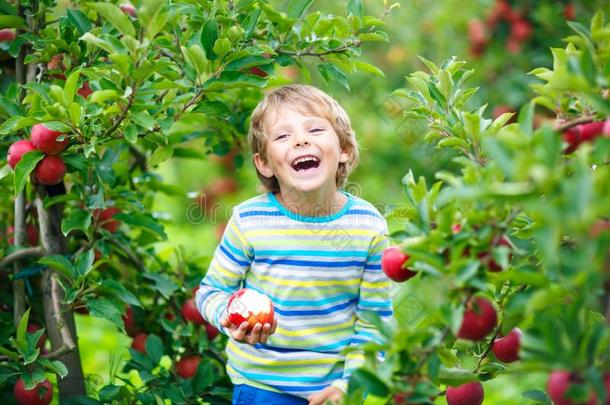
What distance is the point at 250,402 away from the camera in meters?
1.75

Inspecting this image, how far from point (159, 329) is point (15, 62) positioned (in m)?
0.80

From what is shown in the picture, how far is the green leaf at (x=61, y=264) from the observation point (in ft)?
6.08

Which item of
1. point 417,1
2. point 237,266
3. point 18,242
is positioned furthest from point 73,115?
point 417,1

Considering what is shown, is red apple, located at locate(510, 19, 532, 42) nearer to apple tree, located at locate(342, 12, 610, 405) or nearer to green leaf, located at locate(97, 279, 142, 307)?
apple tree, located at locate(342, 12, 610, 405)

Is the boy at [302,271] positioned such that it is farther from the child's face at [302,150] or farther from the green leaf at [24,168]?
the green leaf at [24,168]

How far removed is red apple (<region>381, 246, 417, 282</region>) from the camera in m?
1.39

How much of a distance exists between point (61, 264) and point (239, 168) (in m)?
0.66

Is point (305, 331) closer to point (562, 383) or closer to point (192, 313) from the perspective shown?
point (192, 313)

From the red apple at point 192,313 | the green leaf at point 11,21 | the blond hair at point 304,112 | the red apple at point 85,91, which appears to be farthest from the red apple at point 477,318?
the green leaf at point 11,21

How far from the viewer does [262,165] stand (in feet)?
6.14

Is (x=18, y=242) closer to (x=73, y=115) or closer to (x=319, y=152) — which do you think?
(x=73, y=115)

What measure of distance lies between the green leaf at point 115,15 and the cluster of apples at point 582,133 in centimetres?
80

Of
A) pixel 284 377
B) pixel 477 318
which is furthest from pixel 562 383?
pixel 284 377

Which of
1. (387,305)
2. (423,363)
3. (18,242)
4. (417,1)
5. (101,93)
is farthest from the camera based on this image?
(417,1)
